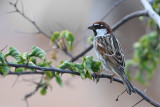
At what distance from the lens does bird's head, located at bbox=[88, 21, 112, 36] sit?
3551 millimetres

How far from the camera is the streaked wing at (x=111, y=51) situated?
326cm

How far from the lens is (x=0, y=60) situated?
6.93 ft

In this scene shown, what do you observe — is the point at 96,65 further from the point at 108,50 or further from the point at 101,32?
the point at 101,32

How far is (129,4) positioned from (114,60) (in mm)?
6546

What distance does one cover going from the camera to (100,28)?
3.60 metres

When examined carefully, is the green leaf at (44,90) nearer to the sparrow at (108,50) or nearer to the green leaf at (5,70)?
the sparrow at (108,50)

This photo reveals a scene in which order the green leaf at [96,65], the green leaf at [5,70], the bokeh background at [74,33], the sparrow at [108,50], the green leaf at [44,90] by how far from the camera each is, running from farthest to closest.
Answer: the bokeh background at [74,33] < the sparrow at [108,50] < the green leaf at [44,90] < the green leaf at [96,65] < the green leaf at [5,70]

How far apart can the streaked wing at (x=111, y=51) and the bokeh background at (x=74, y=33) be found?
2426 millimetres

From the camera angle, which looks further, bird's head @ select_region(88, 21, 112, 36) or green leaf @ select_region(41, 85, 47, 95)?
bird's head @ select_region(88, 21, 112, 36)

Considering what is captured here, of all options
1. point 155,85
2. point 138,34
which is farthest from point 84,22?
point 155,85

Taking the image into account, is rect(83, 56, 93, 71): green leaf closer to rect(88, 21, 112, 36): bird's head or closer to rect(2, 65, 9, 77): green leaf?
rect(2, 65, 9, 77): green leaf

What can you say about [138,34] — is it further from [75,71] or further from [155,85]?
[75,71]

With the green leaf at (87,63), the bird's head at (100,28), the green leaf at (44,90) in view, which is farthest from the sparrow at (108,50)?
the green leaf at (87,63)

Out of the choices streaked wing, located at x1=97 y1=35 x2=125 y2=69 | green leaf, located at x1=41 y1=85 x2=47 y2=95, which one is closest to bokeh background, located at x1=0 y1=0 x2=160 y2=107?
streaked wing, located at x1=97 y1=35 x2=125 y2=69
